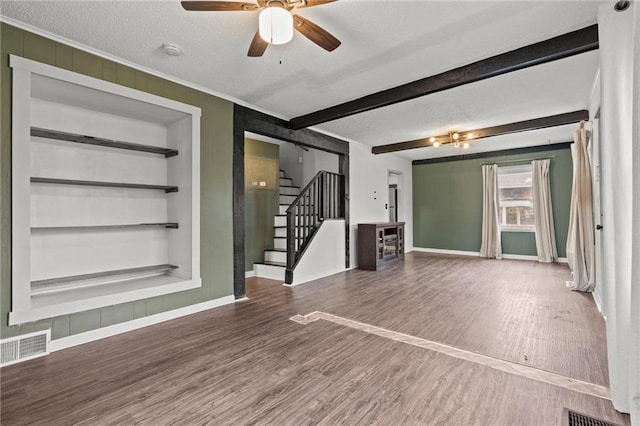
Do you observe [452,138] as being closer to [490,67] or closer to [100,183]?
[490,67]

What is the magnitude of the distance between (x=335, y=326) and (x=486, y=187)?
607cm

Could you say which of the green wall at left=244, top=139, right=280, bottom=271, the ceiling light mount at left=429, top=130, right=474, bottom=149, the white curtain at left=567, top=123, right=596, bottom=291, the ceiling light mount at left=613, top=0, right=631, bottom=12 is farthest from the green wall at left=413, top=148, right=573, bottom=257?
the ceiling light mount at left=613, top=0, right=631, bottom=12

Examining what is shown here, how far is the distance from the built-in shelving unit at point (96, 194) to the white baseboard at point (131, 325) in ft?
0.77

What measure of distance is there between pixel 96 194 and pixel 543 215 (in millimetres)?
8071

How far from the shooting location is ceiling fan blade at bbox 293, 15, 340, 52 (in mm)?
1967

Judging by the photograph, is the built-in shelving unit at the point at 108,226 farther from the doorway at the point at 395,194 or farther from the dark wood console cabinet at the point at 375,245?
the doorway at the point at 395,194

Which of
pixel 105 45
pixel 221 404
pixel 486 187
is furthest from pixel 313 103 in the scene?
pixel 486 187

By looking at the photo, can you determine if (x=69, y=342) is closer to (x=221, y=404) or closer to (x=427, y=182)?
(x=221, y=404)

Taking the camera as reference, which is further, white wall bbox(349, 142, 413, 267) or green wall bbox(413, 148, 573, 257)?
green wall bbox(413, 148, 573, 257)

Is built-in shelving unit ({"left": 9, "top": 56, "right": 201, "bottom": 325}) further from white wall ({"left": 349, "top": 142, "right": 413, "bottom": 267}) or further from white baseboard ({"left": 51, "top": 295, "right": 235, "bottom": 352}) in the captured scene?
white wall ({"left": 349, "top": 142, "right": 413, "bottom": 267})

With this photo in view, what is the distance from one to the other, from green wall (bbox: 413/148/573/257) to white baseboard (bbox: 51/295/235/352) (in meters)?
6.30

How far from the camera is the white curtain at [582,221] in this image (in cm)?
398

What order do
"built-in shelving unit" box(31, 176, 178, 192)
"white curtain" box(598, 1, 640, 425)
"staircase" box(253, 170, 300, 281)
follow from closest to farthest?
"white curtain" box(598, 1, 640, 425) → "built-in shelving unit" box(31, 176, 178, 192) → "staircase" box(253, 170, 300, 281)

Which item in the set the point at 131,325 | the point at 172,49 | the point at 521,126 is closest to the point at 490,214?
the point at 521,126
